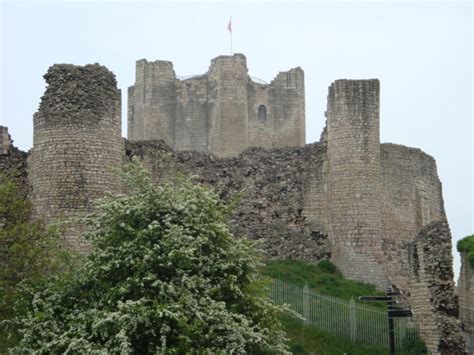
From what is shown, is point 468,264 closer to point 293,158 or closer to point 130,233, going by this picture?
point 293,158

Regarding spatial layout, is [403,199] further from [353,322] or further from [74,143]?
[74,143]

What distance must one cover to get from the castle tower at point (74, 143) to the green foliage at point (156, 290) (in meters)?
8.35

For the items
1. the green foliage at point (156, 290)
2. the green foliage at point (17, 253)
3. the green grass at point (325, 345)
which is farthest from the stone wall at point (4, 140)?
the green foliage at point (156, 290)

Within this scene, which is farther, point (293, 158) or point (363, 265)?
point (293, 158)

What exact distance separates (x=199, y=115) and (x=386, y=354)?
24891mm

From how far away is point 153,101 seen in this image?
52.2 m

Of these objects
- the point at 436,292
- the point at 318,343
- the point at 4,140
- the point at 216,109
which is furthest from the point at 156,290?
the point at 216,109

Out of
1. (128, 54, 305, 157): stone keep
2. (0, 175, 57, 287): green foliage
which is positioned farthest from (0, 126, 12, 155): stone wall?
(128, 54, 305, 157): stone keep

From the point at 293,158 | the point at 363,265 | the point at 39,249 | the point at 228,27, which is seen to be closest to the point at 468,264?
the point at 363,265

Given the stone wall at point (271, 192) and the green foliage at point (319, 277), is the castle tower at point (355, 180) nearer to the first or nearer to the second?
the green foliage at point (319, 277)

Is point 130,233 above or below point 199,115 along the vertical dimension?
below

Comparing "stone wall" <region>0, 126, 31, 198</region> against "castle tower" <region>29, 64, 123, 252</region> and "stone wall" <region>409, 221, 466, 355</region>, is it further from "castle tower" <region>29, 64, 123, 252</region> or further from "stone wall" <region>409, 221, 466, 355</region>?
A: "stone wall" <region>409, 221, 466, 355</region>

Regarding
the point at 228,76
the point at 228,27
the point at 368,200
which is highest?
the point at 228,27

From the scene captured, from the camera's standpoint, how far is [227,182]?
1507 inches
